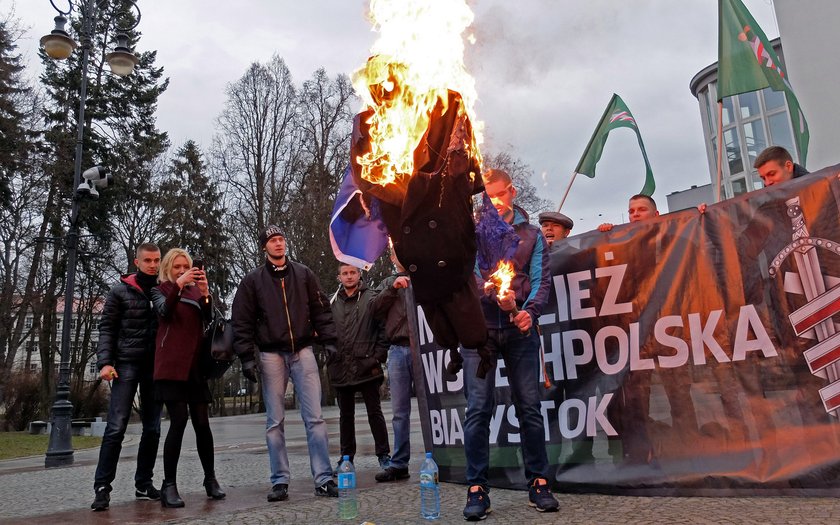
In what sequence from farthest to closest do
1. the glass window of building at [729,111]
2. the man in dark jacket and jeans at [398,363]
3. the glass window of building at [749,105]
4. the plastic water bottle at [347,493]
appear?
1. the glass window of building at [729,111]
2. the glass window of building at [749,105]
3. the man in dark jacket and jeans at [398,363]
4. the plastic water bottle at [347,493]

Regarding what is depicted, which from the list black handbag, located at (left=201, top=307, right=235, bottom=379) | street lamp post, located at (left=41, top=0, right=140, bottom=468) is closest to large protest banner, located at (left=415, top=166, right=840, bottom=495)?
black handbag, located at (left=201, top=307, right=235, bottom=379)

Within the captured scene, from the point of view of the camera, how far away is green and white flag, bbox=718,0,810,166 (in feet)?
22.2

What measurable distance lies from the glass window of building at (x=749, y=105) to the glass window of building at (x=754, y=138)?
42 cm

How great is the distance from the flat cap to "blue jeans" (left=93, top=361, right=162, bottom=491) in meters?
3.92

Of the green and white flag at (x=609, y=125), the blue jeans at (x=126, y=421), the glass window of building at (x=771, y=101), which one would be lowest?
the blue jeans at (x=126, y=421)

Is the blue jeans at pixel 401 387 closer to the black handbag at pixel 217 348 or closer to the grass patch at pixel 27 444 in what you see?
the black handbag at pixel 217 348

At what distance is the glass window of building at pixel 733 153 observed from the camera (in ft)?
102

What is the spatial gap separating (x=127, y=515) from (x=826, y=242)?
17.9 feet

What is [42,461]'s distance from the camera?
471 inches

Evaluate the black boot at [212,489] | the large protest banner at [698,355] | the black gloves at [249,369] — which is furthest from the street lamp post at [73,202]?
Result: the large protest banner at [698,355]

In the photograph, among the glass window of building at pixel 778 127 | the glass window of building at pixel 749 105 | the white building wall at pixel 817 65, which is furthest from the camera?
the glass window of building at pixel 749 105

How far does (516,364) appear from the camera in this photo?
448 cm

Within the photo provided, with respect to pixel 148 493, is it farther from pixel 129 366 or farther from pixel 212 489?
pixel 129 366

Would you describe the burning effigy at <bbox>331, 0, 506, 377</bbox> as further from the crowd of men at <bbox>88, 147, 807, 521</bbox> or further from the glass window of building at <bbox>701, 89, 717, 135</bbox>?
the glass window of building at <bbox>701, 89, 717, 135</bbox>
